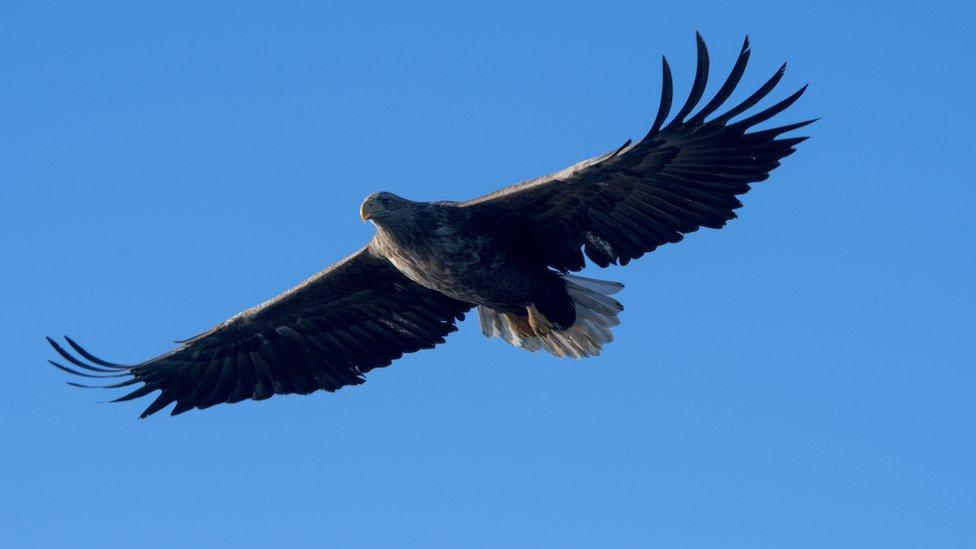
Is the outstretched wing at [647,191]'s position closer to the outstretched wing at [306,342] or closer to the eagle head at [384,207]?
the eagle head at [384,207]

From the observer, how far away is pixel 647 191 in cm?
1009

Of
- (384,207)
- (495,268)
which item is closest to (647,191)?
(495,268)

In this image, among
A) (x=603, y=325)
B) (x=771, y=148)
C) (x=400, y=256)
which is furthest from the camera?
(x=603, y=325)

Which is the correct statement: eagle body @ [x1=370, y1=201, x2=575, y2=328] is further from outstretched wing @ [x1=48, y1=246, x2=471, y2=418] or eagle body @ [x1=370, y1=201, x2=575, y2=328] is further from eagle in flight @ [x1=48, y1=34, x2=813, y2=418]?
outstretched wing @ [x1=48, y1=246, x2=471, y2=418]

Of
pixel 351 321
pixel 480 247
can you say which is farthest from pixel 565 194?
pixel 351 321

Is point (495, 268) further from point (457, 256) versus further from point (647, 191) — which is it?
Result: point (647, 191)

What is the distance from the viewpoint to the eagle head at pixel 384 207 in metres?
10.4

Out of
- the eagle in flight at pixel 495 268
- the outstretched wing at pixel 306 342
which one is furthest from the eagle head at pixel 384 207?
the outstretched wing at pixel 306 342

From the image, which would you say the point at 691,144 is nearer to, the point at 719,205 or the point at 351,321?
the point at 719,205

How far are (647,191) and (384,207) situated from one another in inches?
62.8

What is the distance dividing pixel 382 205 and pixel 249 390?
6.32ft

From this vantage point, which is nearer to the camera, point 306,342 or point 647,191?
point 647,191

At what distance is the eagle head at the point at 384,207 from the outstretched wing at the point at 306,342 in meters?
0.82

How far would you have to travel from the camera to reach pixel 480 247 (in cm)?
A: 1030
